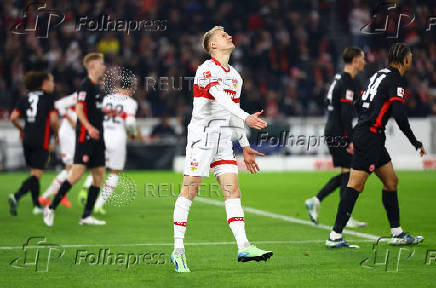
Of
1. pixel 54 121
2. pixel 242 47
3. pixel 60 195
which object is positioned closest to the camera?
pixel 60 195

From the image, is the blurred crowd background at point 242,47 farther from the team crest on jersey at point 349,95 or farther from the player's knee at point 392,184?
the player's knee at point 392,184

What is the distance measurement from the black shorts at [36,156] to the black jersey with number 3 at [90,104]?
1651 mm

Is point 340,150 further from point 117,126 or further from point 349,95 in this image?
point 117,126

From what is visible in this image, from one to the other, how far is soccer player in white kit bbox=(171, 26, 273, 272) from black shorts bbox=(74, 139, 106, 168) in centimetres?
429

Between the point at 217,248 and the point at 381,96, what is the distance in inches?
98.0

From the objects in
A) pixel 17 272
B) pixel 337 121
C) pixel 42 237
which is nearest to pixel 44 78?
pixel 42 237

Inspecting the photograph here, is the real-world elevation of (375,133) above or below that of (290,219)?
above

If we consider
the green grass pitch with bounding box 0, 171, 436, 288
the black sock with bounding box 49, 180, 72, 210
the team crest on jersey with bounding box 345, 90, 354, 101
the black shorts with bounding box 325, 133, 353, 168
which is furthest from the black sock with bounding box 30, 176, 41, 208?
the team crest on jersey with bounding box 345, 90, 354, 101

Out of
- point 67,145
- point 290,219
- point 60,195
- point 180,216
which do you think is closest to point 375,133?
point 180,216

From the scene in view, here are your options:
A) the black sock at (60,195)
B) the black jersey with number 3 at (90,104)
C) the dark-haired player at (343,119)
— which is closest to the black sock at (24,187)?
the black sock at (60,195)

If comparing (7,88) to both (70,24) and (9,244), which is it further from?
(9,244)

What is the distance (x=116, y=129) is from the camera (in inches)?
530

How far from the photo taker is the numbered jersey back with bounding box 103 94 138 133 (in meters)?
13.3

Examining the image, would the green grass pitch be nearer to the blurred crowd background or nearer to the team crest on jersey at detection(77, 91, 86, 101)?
the team crest on jersey at detection(77, 91, 86, 101)
